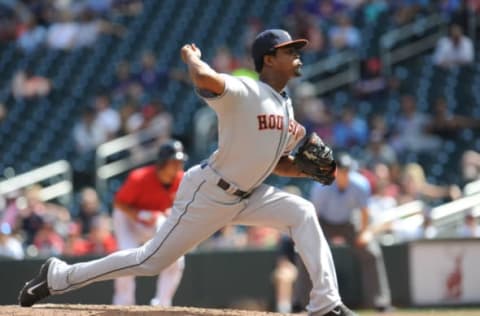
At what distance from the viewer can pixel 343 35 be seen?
58.4ft

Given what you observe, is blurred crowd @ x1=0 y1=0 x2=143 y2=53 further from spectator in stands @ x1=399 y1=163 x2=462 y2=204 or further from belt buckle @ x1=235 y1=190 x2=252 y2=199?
belt buckle @ x1=235 y1=190 x2=252 y2=199

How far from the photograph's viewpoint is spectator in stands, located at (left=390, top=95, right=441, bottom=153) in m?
15.4

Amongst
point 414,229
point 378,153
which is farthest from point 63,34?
point 414,229

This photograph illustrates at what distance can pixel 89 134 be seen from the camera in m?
16.9

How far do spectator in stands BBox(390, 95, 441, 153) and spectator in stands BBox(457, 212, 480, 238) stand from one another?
2.43 m

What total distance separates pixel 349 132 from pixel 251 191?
899 centimetres

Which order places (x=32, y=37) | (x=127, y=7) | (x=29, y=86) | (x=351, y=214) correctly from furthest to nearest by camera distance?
(x=127, y=7) < (x=32, y=37) < (x=29, y=86) < (x=351, y=214)

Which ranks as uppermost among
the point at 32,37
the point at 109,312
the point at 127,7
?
the point at 127,7

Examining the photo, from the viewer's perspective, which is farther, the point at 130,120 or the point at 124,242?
the point at 130,120

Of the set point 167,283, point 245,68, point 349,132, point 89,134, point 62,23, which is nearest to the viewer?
point 167,283

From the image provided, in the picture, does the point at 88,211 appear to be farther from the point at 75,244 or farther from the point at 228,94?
the point at 228,94

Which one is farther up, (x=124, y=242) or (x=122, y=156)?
(x=122, y=156)

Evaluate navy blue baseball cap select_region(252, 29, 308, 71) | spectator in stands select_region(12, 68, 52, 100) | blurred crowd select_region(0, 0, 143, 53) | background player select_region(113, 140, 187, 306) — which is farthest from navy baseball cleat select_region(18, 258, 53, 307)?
blurred crowd select_region(0, 0, 143, 53)

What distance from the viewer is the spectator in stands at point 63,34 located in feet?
65.8
